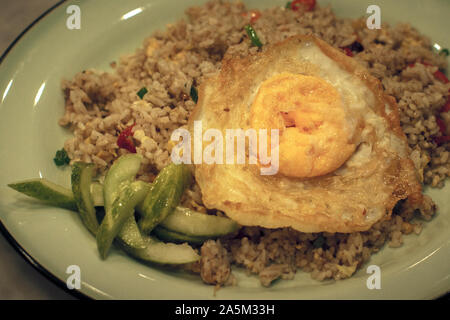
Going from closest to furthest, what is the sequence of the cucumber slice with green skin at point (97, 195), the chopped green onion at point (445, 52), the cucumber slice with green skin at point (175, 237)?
the cucumber slice with green skin at point (175, 237)
the cucumber slice with green skin at point (97, 195)
the chopped green onion at point (445, 52)

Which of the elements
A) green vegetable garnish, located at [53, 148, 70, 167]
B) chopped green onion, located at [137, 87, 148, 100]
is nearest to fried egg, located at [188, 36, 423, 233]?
chopped green onion, located at [137, 87, 148, 100]

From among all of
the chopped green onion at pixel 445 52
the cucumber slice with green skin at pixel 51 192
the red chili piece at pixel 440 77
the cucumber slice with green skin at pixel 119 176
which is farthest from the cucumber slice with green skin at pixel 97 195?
the chopped green onion at pixel 445 52

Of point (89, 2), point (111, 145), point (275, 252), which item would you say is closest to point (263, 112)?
point (275, 252)

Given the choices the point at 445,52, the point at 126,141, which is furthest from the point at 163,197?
the point at 445,52

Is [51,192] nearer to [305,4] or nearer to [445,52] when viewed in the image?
[305,4]

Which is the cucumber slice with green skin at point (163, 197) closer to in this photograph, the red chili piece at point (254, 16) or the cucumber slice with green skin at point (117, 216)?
the cucumber slice with green skin at point (117, 216)

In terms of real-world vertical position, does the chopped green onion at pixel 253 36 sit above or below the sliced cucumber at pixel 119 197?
above

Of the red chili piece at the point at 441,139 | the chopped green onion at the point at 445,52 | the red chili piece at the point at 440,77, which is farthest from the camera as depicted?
the chopped green onion at the point at 445,52
